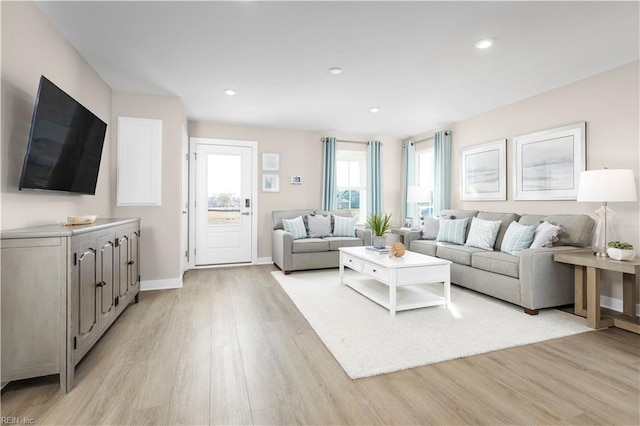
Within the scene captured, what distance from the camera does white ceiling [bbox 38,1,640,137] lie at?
2.24m

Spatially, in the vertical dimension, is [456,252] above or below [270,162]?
below

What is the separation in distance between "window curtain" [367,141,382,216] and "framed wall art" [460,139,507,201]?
1.55 metres

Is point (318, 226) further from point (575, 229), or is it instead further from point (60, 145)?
point (60, 145)

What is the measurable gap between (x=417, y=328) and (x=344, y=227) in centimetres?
272

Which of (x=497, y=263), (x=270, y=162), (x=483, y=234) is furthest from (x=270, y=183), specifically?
(x=497, y=263)

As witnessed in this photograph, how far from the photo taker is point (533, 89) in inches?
148

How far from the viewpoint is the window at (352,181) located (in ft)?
20.1

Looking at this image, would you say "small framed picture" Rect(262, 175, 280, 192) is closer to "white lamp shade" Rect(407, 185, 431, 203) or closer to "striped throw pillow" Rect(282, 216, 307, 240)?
"striped throw pillow" Rect(282, 216, 307, 240)

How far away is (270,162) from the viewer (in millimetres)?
5559

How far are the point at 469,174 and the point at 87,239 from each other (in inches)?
197

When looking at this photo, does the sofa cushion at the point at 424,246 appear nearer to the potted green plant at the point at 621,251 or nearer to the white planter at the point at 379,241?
the white planter at the point at 379,241

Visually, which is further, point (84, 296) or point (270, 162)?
point (270, 162)

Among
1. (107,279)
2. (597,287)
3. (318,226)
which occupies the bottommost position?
(597,287)

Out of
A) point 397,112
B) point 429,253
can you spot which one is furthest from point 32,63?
point 429,253
